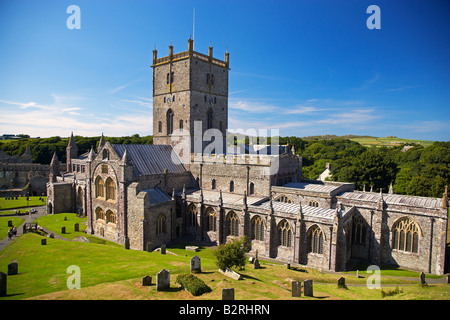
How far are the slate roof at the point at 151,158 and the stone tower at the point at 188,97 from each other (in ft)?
5.26

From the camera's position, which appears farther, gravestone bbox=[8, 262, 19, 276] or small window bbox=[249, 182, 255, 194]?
small window bbox=[249, 182, 255, 194]

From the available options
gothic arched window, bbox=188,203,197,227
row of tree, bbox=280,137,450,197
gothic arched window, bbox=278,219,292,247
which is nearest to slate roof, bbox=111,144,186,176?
gothic arched window, bbox=188,203,197,227

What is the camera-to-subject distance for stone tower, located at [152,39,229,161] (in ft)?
135

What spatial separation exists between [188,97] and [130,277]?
89.6 ft

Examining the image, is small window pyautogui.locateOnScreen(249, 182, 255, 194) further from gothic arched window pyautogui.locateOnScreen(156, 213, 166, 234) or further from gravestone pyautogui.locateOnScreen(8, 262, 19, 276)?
gravestone pyautogui.locateOnScreen(8, 262, 19, 276)

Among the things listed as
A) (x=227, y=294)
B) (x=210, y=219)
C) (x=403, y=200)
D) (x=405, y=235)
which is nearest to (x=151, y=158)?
(x=210, y=219)

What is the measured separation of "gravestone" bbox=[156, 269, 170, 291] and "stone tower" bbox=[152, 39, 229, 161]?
24.7 metres

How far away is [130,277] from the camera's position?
20531mm

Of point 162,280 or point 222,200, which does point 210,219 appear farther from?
point 162,280

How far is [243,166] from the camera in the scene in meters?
35.6

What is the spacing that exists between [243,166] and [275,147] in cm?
581

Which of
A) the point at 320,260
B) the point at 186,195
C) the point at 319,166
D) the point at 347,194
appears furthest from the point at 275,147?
the point at 319,166
